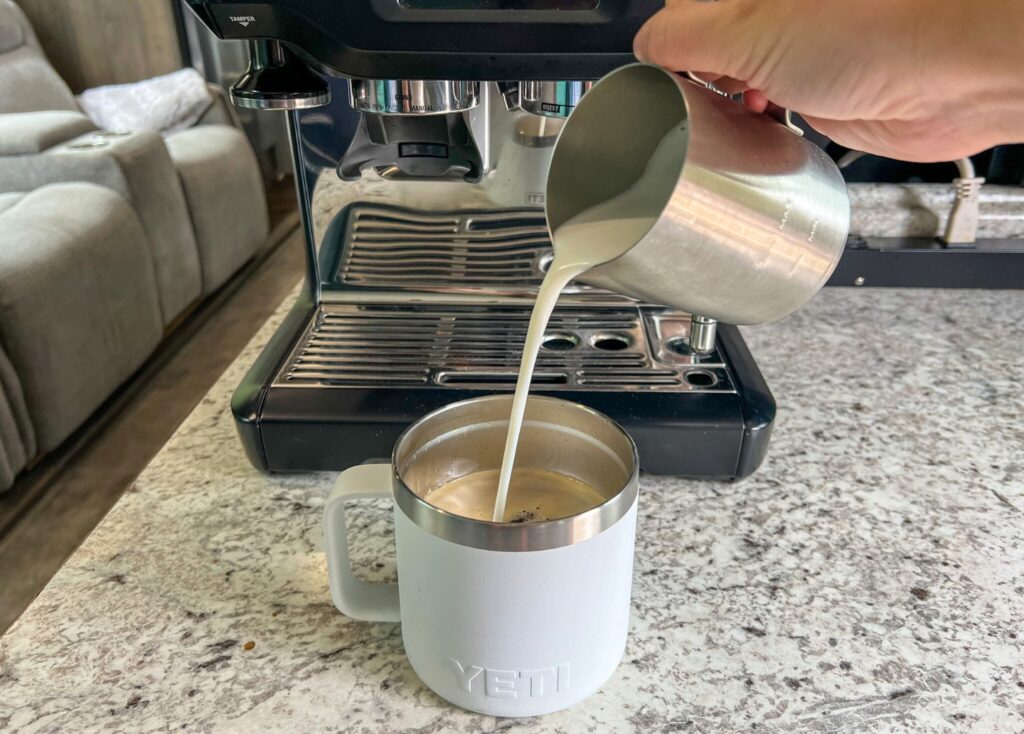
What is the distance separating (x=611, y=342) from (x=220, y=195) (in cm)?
198

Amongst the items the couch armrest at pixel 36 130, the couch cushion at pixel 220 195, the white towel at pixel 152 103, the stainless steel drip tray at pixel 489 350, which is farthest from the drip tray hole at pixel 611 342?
the white towel at pixel 152 103

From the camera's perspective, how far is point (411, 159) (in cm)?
67

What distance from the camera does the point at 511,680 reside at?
0.40 m

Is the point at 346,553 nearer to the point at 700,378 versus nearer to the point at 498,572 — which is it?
→ the point at 498,572

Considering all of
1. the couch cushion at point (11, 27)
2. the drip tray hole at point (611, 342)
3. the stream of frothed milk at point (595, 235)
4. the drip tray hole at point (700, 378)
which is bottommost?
the couch cushion at point (11, 27)

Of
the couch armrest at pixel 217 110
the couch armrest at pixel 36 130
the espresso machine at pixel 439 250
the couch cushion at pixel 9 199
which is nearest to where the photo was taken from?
the espresso machine at pixel 439 250

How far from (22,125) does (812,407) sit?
1964 millimetres

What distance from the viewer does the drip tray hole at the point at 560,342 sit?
0.68m

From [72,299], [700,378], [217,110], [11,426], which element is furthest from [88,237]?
[700,378]

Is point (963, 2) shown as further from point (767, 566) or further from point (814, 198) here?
point (767, 566)

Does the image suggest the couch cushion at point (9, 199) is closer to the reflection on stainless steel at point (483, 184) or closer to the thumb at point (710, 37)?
the reflection on stainless steel at point (483, 184)

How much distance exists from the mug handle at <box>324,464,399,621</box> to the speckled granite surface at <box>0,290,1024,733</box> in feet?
0.10

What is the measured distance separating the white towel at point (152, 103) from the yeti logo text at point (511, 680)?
8.05 feet

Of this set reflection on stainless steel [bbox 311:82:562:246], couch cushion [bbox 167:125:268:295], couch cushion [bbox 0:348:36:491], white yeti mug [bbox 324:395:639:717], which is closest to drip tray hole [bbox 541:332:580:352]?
reflection on stainless steel [bbox 311:82:562:246]
